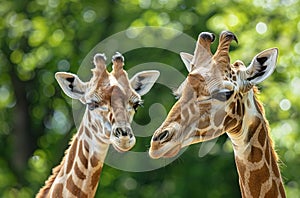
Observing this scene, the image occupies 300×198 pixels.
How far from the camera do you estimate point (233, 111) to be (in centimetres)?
633

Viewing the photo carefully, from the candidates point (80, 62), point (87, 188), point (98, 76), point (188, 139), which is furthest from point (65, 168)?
point (80, 62)

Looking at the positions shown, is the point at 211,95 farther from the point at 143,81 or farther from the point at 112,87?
the point at 143,81

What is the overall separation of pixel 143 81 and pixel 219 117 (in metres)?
1.69

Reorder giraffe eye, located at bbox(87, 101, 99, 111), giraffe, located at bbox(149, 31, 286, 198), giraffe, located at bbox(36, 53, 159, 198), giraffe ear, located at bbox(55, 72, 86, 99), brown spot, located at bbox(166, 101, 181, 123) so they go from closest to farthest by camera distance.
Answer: brown spot, located at bbox(166, 101, 181, 123) < giraffe, located at bbox(149, 31, 286, 198) < giraffe, located at bbox(36, 53, 159, 198) < giraffe eye, located at bbox(87, 101, 99, 111) < giraffe ear, located at bbox(55, 72, 86, 99)

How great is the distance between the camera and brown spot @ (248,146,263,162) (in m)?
6.41

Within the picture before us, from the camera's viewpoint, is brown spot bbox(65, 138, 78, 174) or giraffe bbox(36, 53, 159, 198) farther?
brown spot bbox(65, 138, 78, 174)

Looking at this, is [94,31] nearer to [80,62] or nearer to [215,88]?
[80,62]

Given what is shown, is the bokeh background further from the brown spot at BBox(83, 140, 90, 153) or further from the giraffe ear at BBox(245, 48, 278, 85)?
the giraffe ear at BBox(245, 48, 278, 85)

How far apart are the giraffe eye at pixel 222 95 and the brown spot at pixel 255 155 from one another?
431 mm

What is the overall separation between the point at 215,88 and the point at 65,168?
1877 mm

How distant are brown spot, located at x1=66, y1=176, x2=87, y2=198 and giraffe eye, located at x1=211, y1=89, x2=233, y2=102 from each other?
1.69m

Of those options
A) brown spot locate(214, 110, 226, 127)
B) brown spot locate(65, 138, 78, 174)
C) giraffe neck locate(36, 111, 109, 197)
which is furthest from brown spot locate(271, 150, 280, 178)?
brown spot locate(65, 138, 78, 174)

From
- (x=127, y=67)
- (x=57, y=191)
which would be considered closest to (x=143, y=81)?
(x=57, y=191)

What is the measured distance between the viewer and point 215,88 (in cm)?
626
